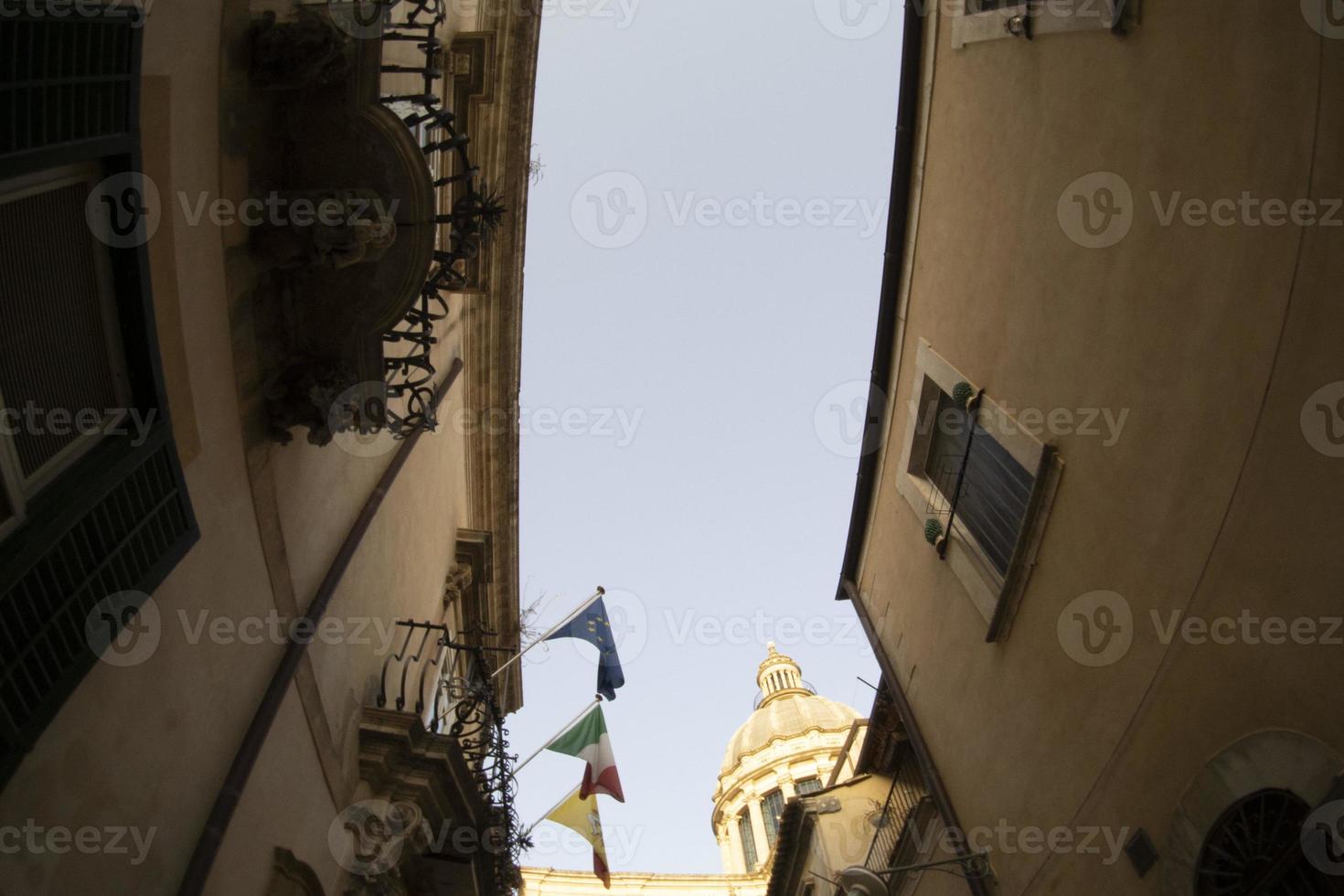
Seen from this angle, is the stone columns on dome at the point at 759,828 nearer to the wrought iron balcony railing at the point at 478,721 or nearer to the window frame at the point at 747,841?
the window frame at the point at 747,841

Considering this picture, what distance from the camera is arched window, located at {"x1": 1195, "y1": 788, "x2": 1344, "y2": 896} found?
4.88 m

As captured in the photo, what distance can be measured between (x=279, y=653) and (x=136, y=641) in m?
2.27

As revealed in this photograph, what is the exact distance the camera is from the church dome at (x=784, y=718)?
1783 inches

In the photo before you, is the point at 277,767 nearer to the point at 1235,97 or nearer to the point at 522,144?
the point at 1235,97

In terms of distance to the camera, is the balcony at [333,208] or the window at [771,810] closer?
the balcony at [333,208]

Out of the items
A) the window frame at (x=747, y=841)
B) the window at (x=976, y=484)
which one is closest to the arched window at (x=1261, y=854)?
the window at (x=976, y=484)

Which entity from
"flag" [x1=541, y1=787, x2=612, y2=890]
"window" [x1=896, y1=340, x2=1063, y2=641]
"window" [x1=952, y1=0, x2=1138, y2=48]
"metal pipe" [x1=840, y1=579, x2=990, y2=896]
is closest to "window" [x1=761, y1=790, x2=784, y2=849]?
"flag" [x1=541, y1=787, x2=612, y2=890]

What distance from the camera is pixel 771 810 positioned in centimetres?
4284

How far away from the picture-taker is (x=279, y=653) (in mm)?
7496

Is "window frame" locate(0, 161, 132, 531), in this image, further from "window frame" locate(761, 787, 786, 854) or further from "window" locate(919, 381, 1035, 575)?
"window frame" locate(761, 787, 786, 854)

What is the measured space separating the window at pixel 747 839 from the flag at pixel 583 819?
29972 mm

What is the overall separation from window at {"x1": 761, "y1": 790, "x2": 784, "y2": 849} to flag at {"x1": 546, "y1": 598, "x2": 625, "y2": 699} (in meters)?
30.5

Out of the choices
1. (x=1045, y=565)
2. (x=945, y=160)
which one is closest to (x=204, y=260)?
(x=1045, y=565)

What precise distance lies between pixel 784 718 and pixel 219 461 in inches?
1736
